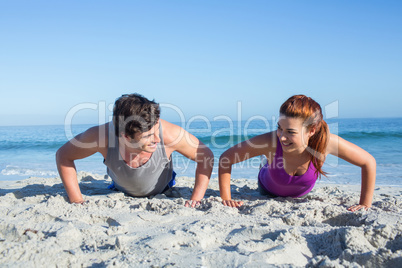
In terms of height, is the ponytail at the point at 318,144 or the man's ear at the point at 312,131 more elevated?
the man's ear at the point at 312,131

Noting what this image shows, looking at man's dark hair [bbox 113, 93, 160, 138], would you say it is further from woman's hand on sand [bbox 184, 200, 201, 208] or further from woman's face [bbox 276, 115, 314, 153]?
woman's face [bbox 276, 115, 314, 153]

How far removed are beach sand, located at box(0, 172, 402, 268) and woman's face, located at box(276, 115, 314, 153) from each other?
587mm

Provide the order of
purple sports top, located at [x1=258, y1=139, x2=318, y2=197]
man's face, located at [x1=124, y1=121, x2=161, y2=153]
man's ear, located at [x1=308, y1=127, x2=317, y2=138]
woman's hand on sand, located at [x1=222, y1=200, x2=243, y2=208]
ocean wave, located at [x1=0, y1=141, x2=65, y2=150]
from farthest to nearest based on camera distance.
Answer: ocean wave, located at [x1=0, y1=141, x2=65, y2=150]
purple sports top, located at [x1=258, y1=139, x2=318, y2=197]
woman's hand on sand, located at [x1=222, y1=200, x2=243, y2=208]
man's ear, located at [x1=308, y1=127, x2=317, y2=138]
man's face, located at [x1=124, y1=121, x2=161, y2=153]

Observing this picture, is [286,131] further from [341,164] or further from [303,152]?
[341,164]

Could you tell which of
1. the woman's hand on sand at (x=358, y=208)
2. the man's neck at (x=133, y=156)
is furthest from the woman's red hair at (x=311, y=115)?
the man's neck at (x=133, y=156)

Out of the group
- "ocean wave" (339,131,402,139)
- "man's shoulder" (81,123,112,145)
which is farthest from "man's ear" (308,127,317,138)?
"ocean wave" (339,131,402,139)

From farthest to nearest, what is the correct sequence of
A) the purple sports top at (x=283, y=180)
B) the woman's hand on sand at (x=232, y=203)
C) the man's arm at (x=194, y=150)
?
the purple sports top at (x=283, y=180) → the man's arm at (x=194, y=150) → the woman's hand on sand at (x=232, y=203)

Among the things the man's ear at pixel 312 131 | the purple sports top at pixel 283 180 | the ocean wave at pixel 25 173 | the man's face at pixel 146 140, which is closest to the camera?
the man's face at pixel 146 140

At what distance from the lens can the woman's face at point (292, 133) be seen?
3.03 metres

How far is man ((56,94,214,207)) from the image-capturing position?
118 inches

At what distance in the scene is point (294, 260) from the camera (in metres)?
1.85

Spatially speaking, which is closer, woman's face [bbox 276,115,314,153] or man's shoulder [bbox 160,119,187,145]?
woman's face [bbox 276,115,314,153]

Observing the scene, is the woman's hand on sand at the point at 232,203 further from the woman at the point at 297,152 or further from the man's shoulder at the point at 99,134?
the man's shoulder at the point at 99,134

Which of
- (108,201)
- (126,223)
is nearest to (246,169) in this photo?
(108,201)
